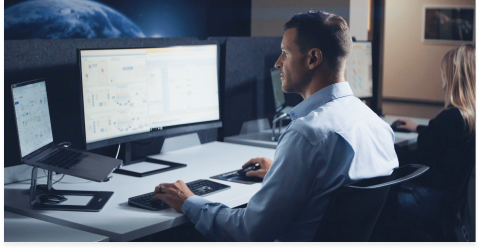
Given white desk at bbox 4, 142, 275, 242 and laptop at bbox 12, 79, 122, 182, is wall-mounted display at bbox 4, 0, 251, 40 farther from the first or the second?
laptop at bbox 12, 79, 122, 182

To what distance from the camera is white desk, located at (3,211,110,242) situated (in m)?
1.14

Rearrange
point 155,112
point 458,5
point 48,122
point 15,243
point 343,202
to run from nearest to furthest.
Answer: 1. point 343,202
2. point 15,243
3. point 48,122
4. point 155,112
5. point 458,5

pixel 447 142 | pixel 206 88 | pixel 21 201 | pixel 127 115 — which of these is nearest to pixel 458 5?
pixel 447 142

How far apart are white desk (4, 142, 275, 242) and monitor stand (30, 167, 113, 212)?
0.05ft

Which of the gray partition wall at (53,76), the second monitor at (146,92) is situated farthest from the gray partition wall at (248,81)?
the gray partition wall at (53,76)

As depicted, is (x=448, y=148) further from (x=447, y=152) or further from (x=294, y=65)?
(x=294, y=65)

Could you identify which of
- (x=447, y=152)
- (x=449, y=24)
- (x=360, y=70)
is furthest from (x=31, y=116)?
(x=449, y=24)

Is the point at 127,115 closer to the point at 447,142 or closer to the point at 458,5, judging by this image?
the point at 447,142

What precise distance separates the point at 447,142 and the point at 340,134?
108 centimetres

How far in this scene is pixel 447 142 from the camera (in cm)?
197

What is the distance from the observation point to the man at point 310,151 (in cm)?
106

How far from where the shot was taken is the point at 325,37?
46.5 inches

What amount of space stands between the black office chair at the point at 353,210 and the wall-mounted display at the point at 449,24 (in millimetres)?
5622

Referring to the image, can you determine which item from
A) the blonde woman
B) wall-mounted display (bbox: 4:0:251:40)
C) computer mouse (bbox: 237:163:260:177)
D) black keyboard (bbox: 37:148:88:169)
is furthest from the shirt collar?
wall-mounted display (bbox: 4:0:251:40)
